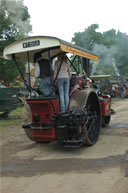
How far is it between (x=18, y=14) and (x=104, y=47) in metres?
26.4

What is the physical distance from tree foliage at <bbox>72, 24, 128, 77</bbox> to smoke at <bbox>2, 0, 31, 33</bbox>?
23.7m

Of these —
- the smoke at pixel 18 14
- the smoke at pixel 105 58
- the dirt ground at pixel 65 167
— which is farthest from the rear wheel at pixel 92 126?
the smoke at pixel 105 58

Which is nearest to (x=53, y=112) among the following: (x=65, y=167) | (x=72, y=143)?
(x=72, y=143)

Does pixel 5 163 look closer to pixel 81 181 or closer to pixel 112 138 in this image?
pixel 81 181

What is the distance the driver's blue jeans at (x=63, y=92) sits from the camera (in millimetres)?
4387

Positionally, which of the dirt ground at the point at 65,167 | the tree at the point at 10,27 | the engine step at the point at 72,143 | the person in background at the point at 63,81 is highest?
the tree at the point at 10,27

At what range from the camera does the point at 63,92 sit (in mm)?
4531

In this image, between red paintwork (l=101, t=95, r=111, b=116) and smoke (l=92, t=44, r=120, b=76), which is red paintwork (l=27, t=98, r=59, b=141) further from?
smoke (l=92, t=44, r=120, b=76)

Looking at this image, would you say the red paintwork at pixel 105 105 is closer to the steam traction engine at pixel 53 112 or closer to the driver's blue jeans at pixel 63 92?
the steam traction engine at pixel 53 112

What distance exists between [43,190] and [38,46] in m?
2.31

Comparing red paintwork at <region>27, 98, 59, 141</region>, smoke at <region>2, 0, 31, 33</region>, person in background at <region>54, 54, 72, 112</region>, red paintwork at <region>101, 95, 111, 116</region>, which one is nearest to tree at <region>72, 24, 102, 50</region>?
smoke at <region>2, 0, 31, 33</region>

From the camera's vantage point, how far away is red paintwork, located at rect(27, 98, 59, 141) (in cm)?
426

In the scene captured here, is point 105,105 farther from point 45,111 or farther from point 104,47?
point 104,47

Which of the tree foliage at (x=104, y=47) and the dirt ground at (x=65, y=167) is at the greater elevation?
the tree foliage at (x=104, y=47)
